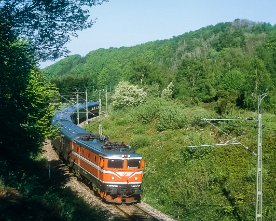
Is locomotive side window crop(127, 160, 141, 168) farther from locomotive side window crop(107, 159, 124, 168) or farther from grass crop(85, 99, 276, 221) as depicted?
grass crop(85, 99, 276, 221)

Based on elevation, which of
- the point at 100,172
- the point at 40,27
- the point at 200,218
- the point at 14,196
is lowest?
the point at 200,218

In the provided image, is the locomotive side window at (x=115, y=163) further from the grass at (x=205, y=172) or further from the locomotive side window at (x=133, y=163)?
the grass at (x=205, y=172)

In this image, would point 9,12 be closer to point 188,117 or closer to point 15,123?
point 15,123

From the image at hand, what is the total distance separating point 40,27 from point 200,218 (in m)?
13.6

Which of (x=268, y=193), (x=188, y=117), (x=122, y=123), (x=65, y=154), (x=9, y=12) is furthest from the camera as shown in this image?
(x=122, y=123)

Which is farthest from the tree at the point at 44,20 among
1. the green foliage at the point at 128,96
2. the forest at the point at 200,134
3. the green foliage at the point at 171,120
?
the green foliage at the point at 128,96

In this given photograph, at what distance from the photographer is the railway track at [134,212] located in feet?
69.5

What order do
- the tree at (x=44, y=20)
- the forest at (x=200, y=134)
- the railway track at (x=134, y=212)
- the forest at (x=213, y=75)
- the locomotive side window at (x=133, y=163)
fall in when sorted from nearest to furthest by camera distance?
the tree at (x=44, y=20)
the railway track at (x=134, y=212)
the locomotive side window at (x=133, y=163)
the forest at (x=200, y=134)
the forest at (x=213, y=75)

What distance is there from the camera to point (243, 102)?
170 feet

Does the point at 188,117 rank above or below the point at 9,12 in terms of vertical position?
below

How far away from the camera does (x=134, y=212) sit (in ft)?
73.7

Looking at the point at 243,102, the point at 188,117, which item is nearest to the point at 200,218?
the point at 188,117

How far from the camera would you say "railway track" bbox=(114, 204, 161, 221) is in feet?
69.5

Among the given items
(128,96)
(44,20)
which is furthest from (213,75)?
(44,20)
